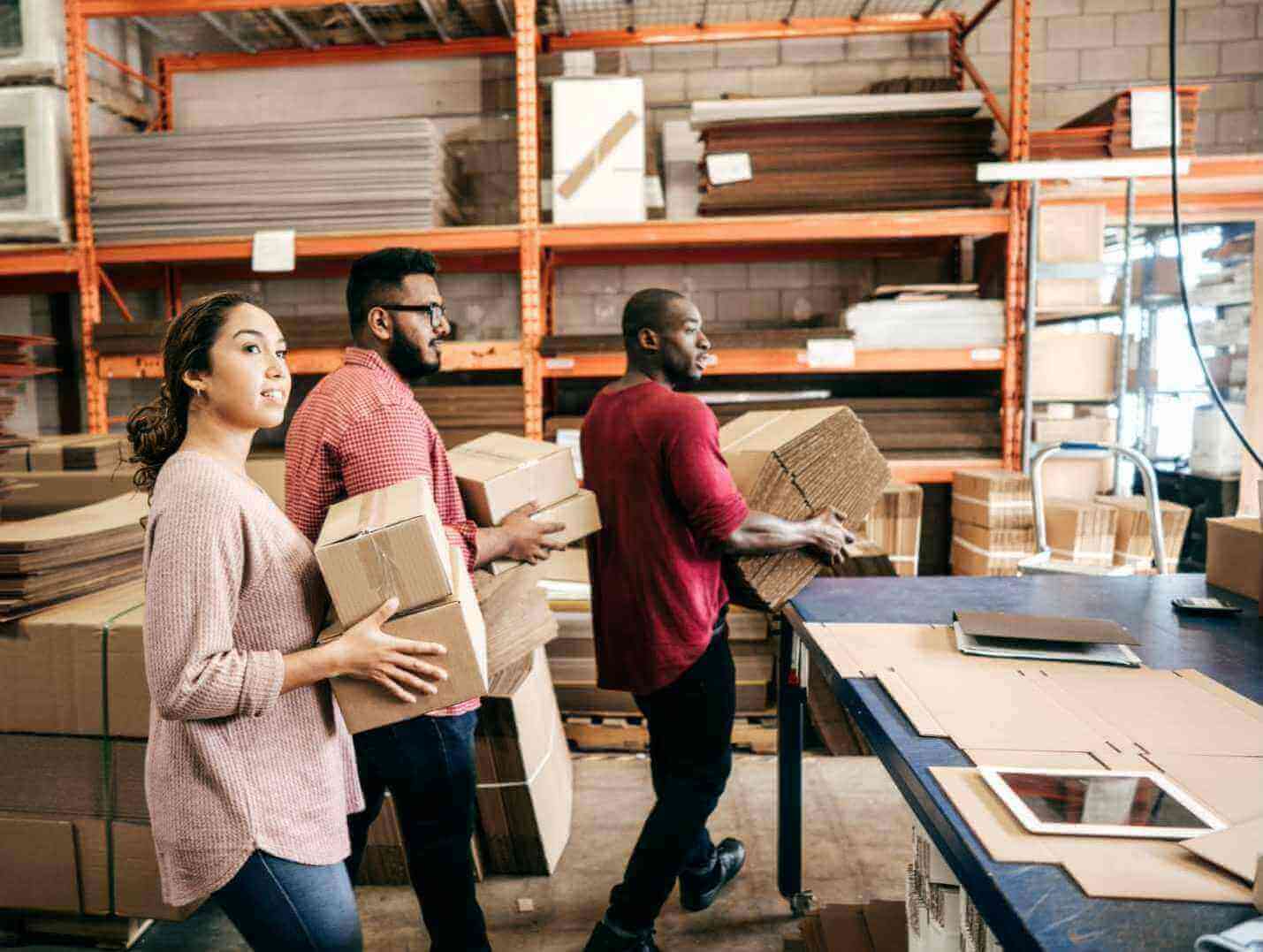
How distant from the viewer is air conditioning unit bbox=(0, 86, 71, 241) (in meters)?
4.01

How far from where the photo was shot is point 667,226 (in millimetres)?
3965

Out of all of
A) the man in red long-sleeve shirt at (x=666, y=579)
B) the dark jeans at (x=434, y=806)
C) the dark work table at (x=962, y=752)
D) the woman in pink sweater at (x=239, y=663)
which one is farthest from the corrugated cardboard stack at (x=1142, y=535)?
the woman in pink sweater at (x=239, y=663)

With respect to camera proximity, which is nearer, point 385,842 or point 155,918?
point 155,918

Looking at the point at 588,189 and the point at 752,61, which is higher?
the point at 752,61

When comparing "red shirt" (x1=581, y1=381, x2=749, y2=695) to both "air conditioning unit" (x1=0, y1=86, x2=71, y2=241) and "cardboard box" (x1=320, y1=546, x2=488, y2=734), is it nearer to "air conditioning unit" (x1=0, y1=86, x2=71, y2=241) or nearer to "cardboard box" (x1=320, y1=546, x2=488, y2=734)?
"cardboard box" (x1=320, y1=546, x2=488, y2=734)

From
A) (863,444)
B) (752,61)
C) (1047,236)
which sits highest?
(752,61)

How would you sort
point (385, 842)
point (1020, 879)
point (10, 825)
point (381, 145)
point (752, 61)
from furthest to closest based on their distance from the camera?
point (752, 61) → point (381, 145) → point (385, 842) → point (10, 825) → point (1020, 879)

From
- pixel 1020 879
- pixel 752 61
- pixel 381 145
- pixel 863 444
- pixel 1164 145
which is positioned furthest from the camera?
pixel 752 61

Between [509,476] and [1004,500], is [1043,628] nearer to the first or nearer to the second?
[509,476]

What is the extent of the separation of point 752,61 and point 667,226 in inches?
60.7

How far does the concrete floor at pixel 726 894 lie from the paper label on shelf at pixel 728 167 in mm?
2689

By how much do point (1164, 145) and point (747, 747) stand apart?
3.31 meters

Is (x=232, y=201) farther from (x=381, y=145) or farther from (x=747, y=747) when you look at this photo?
(x=747, y=747)

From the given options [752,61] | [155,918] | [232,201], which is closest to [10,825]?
[155,918]
